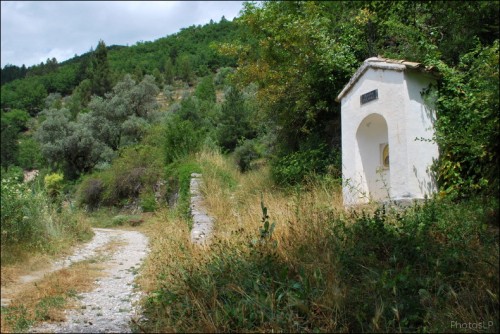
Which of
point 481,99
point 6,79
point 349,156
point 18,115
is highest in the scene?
point 6,79

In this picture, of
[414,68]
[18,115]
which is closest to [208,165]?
[414,68]

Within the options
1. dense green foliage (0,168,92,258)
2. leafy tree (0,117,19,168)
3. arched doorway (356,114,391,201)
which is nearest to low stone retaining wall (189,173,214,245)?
dense green foliage (0,168,92,258)

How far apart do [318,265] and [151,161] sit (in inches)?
491

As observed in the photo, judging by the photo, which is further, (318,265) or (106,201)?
(106,201)

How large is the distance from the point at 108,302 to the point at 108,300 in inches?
2.6

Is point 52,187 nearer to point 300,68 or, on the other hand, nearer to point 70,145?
point 70,145

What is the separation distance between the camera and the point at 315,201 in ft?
20.8

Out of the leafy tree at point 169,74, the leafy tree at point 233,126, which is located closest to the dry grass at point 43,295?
the leafy tree at point 233,126

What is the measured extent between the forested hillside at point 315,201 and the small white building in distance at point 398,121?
253mm

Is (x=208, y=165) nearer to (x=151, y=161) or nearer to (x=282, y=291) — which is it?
(x=151, y=161)

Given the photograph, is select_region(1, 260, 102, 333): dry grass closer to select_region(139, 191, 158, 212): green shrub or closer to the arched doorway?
the arched doorway

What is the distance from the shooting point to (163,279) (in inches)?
169

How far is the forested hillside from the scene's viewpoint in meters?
3.39

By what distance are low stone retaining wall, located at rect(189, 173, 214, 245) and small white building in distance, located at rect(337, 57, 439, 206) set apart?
8.28ft
